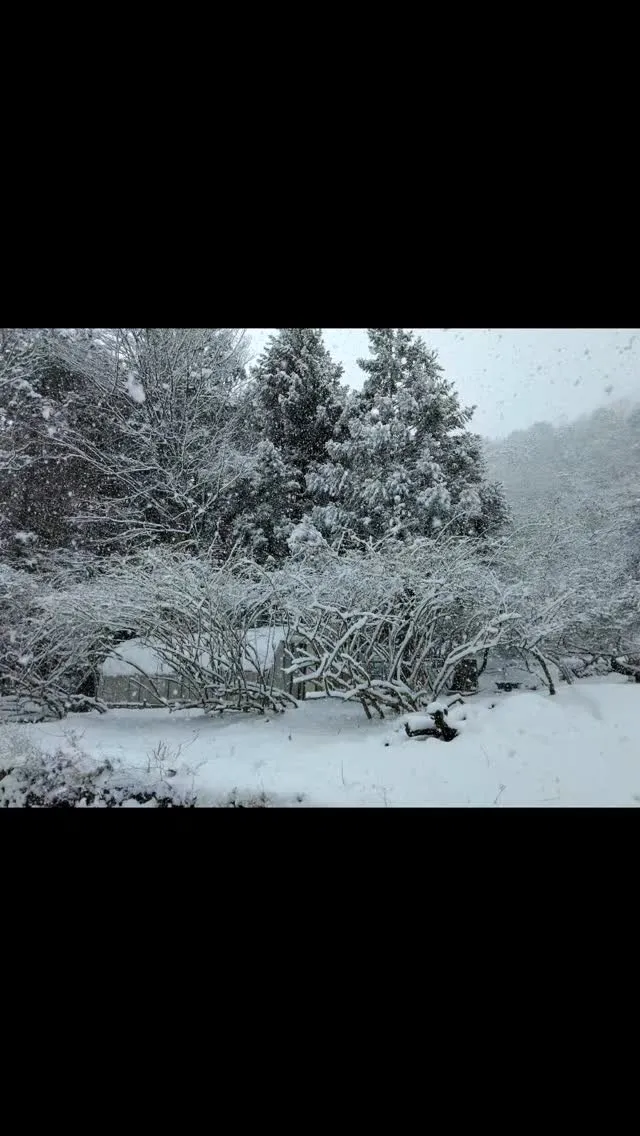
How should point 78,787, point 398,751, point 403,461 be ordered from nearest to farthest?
point 78,787 < point 398,751 < point 403,461

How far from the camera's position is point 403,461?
5.00 metres

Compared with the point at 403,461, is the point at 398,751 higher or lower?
lower

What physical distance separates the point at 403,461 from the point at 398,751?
2.53 meters

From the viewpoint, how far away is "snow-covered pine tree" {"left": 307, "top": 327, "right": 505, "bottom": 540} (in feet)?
14.9

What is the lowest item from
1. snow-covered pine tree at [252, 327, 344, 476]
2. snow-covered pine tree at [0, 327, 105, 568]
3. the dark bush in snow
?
the dark bush in snow

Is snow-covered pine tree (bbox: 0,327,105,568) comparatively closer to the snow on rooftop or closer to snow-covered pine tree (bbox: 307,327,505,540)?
the snow on rooftop

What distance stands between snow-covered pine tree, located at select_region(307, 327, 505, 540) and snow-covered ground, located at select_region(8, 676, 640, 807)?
1432mm

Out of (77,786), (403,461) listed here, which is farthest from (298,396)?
(77,786)

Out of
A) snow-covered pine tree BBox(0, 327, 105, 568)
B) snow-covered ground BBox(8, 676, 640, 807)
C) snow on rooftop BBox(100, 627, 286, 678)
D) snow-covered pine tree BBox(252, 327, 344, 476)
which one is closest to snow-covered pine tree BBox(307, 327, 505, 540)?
snow-covered pine tree BBox(252, 327, 344, 476)

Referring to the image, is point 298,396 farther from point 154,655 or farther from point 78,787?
point 78,787

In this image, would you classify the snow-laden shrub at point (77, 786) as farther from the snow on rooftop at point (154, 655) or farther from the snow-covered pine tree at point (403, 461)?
the snow-covered pine tree at point (403, 461)
